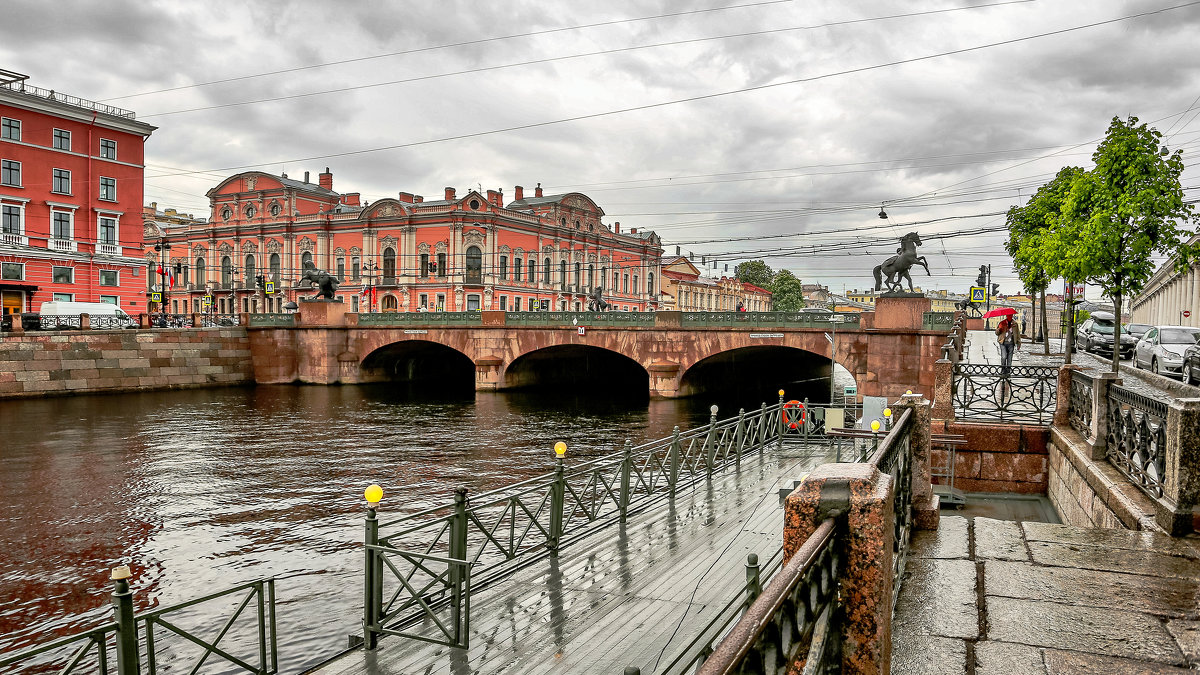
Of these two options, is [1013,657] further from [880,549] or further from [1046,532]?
[1046,532]

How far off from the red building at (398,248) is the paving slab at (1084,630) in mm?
55684

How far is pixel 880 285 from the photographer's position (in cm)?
2691

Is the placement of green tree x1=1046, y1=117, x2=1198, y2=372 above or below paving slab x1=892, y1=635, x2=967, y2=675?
above

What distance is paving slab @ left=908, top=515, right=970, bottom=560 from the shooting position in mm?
6422

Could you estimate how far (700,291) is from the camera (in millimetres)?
96625

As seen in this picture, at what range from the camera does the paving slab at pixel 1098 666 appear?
414 cm

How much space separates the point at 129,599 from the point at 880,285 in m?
25.7

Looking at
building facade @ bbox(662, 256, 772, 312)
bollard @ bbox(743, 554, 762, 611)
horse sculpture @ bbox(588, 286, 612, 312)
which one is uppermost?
building facade @ bbox(662, 256, 772, 312)

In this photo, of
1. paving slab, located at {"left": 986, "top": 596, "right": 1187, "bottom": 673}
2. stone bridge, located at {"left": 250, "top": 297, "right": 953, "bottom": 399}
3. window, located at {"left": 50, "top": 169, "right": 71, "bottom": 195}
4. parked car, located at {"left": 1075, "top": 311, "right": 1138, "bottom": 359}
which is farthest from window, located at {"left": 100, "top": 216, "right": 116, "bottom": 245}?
parked car, located at {"left": 1075, "top": 311, "right": 1138, "bottom": 359}

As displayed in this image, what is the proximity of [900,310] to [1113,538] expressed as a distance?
2203 centimetres

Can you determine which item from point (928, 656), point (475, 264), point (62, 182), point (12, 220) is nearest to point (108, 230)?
point (62, 182)

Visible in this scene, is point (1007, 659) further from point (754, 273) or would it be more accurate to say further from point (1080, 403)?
point (754, 273)

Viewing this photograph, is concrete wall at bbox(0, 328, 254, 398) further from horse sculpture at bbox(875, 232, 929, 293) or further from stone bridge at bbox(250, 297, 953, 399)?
horse sculpture at bbox(875, 232, 929, 293)

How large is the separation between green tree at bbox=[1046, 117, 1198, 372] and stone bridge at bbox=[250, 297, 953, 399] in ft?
26.3
